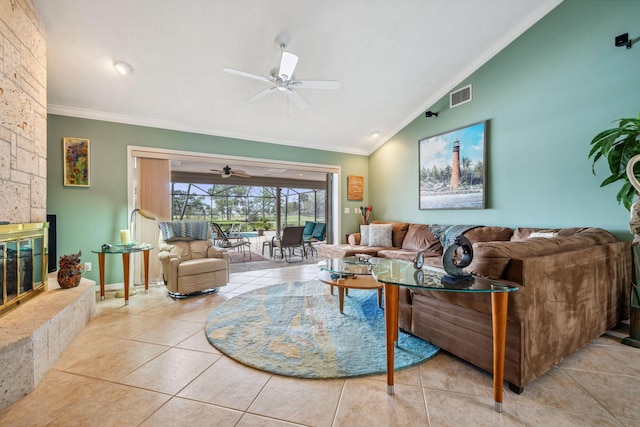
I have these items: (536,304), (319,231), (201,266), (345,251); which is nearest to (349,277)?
(536,304)

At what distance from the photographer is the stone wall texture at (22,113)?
188cm

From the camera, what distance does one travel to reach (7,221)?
6.27 ft

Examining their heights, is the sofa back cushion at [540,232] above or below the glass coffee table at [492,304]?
above

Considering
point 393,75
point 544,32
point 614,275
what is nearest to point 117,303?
point 393,75

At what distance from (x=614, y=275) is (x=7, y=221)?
190 inches

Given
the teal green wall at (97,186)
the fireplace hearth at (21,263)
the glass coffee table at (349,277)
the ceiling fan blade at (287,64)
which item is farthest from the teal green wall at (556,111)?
the fireplace hearth at (21,263)

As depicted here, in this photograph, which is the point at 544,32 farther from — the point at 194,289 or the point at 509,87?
the point at 194,289

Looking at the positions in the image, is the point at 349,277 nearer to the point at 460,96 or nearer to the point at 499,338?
the point at 499,338

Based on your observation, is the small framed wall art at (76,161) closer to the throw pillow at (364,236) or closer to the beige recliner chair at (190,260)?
the beige recliner chair at (190,260)

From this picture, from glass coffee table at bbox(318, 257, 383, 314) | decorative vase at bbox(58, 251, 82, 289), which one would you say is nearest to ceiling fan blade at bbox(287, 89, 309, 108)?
glass coffee table at bbox(318, 257, 383, 314)

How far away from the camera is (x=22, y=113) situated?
2.08 meters

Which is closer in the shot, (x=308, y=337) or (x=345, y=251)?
(x=308, y=337)

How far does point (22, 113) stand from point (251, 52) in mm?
2102

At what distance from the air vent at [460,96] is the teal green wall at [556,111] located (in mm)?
98
